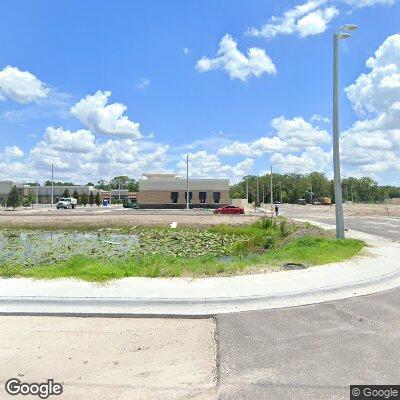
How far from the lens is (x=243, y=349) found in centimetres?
487

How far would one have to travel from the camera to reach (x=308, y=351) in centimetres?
483

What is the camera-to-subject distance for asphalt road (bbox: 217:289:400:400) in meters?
3.94

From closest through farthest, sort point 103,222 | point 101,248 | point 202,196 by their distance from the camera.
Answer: point 101,248, point 103,222, point 202,196

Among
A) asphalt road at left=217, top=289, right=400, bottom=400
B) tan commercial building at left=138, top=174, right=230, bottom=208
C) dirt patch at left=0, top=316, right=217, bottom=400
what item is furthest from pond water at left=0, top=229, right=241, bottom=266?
tan commercial building at left=138, top=174, right=230, bottom=208

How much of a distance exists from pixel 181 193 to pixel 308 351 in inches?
2845

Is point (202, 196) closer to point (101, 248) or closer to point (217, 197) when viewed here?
point (217, 197)

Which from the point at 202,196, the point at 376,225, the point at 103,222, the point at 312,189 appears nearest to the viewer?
the point at 376,225

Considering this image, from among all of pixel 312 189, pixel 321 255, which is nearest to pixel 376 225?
pixel 321 255

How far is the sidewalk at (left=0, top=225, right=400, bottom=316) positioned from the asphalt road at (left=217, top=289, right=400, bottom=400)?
0.57 m

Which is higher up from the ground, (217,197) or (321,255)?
(217,197)

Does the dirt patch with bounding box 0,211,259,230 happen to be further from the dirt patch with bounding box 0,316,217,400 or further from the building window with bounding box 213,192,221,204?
the building window with bounding box 213,192,221,204

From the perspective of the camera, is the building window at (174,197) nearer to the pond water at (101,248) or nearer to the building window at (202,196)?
the building window at (202,196)

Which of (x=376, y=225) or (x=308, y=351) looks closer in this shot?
(x=308, y=351)

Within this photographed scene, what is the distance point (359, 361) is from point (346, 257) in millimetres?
7541
